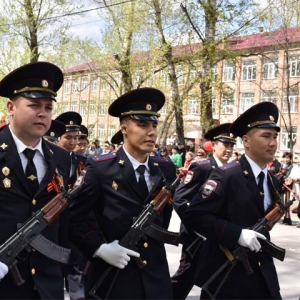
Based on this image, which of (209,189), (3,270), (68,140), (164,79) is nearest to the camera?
(3,270)

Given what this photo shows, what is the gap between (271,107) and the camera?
13.8 ft

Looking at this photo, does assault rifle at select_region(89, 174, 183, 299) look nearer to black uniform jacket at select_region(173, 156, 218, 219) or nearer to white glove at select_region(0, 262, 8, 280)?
white glove at select_region(0, 262, 8, 280)

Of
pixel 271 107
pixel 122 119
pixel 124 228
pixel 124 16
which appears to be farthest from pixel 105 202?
pixel 124 16

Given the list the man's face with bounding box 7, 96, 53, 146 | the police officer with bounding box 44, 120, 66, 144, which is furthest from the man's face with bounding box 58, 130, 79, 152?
the man's face with bounding box 7, 96, 53, 146

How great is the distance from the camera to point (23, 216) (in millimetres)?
3127

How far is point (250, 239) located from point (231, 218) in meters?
0.24

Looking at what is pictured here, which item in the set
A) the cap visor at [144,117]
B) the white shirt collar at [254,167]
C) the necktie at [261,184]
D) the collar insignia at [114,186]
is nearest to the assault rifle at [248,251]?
the necktie at [261,184]

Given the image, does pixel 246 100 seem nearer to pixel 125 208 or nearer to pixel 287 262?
pixel 287 262

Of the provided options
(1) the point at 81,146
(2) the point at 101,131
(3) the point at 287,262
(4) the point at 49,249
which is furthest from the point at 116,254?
(2) the point at 101,131

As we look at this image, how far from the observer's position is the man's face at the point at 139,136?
375 cm

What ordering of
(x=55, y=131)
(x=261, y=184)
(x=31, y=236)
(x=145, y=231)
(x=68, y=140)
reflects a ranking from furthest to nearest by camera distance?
1. (x=68, y=140)
2. (x=55, y=131)
3. (x=261, y=184)
4. (x=145, y=231)
5. (x=31, y=236)

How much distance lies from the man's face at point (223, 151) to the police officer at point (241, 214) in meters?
2.22

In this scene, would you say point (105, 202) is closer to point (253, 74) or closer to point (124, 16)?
point (124, 16)

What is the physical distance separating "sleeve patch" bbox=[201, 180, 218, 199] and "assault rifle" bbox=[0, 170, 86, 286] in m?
1.04
